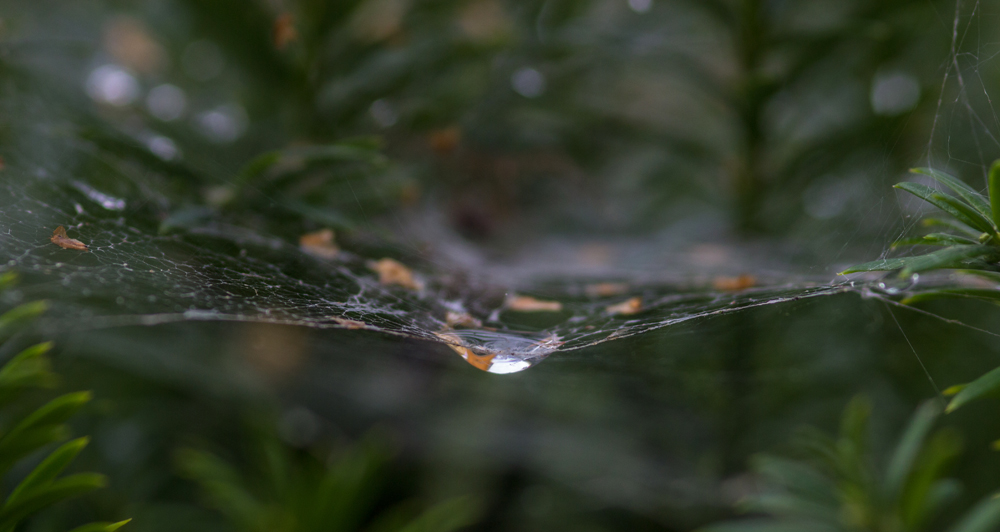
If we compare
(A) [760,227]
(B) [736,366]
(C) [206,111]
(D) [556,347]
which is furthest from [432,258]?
(C) [206,111]

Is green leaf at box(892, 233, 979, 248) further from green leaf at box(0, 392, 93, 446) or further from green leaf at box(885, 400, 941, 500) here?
green leaf at box(0, 392, 93, 446)

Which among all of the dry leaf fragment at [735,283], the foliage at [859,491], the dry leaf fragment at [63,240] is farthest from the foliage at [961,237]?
the dry leaf fragment at [63,240]

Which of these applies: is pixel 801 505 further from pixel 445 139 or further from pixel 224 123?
pixel 224 123

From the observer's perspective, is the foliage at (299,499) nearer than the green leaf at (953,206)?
No

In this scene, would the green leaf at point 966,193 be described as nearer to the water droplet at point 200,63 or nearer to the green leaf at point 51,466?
the green leaf at point 51,466

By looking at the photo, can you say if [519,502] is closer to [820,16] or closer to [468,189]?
[468,189]

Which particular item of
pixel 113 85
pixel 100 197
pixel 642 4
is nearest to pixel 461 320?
pixel 100 197
